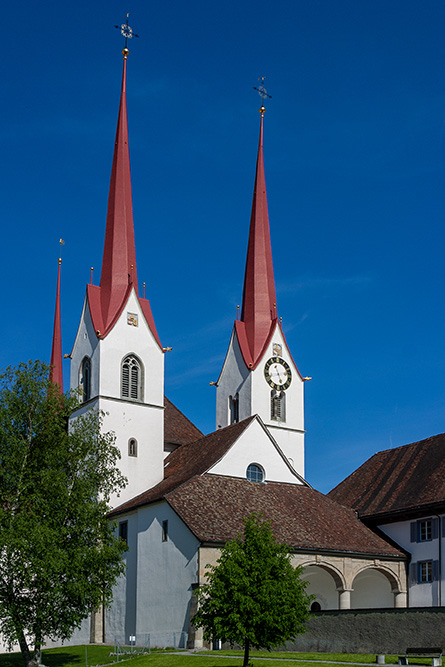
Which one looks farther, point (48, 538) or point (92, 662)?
point (92, 662)

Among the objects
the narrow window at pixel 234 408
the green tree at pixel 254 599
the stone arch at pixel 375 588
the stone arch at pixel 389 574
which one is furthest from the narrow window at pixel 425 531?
the narrow window at pixel 234 408

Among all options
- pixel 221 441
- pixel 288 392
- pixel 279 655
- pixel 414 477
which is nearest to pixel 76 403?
pixel 221 441

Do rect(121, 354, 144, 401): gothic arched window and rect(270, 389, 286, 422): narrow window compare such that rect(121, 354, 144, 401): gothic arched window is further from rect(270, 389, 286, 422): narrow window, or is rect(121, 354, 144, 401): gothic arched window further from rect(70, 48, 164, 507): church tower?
rect(270, 389, 286, 422): narrow window

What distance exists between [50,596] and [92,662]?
583cm

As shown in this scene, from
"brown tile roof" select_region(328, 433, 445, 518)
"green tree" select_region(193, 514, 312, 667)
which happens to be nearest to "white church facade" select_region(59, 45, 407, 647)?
"brown tile roof" select_region(328, 433, 445, 518)

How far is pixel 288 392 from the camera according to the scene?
186ft

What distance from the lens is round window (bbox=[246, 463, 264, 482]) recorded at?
4288 cm

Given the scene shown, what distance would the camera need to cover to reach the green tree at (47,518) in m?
30.6

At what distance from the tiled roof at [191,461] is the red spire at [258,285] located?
9542 millimetres

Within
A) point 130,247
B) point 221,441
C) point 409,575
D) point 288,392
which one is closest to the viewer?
point 409,575

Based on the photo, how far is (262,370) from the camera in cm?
5578

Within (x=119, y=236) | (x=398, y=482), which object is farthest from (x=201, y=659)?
(x=119, y=236)

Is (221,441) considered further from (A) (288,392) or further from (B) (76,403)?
(A) (288,392)

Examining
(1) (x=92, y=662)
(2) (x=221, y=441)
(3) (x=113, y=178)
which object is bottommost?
(1) (x=92, y=662)
